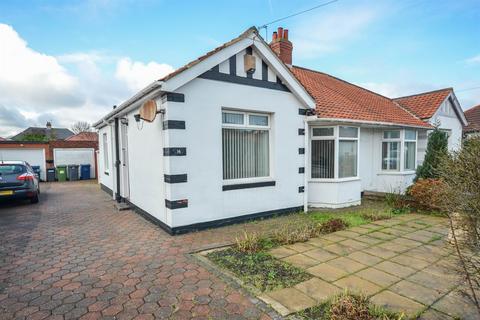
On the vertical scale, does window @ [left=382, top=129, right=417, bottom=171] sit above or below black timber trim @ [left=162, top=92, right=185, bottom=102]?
below

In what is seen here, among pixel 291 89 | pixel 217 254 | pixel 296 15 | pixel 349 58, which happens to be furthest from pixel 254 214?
pixel 349 58

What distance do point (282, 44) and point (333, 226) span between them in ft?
25.7

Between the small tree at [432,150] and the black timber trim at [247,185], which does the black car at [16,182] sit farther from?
the small tree at [432,150]

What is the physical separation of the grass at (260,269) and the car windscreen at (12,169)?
8454 mm

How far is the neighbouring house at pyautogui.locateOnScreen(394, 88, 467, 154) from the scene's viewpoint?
12211mm

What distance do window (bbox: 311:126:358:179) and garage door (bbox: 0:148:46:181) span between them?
18.0 metres

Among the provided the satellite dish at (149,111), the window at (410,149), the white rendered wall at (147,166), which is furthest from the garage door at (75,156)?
the window at (410,149)

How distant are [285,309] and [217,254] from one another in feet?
6.22

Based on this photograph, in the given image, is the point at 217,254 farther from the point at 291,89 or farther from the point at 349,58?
the point at 349,58

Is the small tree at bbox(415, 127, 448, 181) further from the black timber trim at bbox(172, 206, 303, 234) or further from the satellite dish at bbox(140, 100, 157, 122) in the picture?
the satellite dish at bbox(140, 100, 157, 122)

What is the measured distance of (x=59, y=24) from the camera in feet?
25.1

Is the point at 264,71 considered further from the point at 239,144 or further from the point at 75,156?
the point at 75,156

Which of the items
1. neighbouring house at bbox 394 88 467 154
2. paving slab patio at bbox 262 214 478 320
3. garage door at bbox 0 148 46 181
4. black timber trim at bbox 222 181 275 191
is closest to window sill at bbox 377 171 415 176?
neighbouring house at bbox 394 88 467 154

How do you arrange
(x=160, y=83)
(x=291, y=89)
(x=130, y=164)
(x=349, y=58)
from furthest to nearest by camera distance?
(x=349, y=58)
(x=130, y=164)
(x=291, y=89)
(x=160, y=83)
